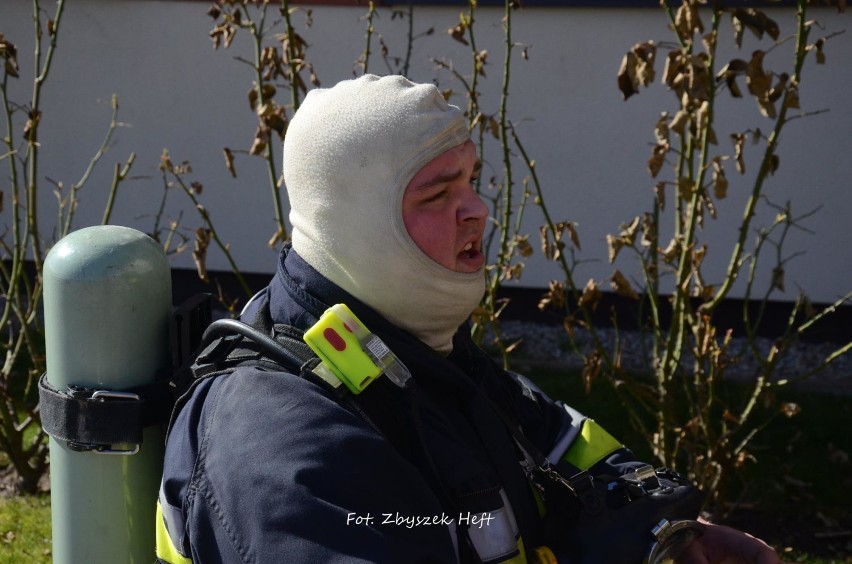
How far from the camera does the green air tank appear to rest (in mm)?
2066

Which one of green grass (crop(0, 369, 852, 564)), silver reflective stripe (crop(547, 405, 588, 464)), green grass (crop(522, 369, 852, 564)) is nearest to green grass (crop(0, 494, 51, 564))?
green grass (crop(0, 369, 852, 564))

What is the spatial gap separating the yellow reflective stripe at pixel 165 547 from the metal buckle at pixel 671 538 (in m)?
0.88

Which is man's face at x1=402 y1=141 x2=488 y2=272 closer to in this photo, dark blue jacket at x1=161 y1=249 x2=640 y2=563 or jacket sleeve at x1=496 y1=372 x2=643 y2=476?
dark blue jacket at x1=161 y1=249 x2=640 y2=563

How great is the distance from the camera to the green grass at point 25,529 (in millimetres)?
3705

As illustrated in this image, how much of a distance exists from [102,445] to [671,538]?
1.15 metres

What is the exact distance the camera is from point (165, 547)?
6.07 ft

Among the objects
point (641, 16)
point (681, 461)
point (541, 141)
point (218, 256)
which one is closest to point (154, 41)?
point (218, 256)

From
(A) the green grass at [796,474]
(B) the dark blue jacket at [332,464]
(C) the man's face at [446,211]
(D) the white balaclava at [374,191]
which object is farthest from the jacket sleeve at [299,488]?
(A) the green grass at [796,474]

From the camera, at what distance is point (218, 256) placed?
7.08 metres

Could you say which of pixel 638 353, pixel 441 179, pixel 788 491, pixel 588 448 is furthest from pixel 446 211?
pixel 638 353

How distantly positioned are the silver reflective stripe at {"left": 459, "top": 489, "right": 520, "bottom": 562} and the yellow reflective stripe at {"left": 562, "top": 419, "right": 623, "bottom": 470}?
475 millimetres

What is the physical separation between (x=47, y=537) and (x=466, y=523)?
8.31 feet

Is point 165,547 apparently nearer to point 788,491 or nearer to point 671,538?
point 671,538

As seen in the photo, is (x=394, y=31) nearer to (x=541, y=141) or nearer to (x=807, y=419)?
(x=541, y=141)
